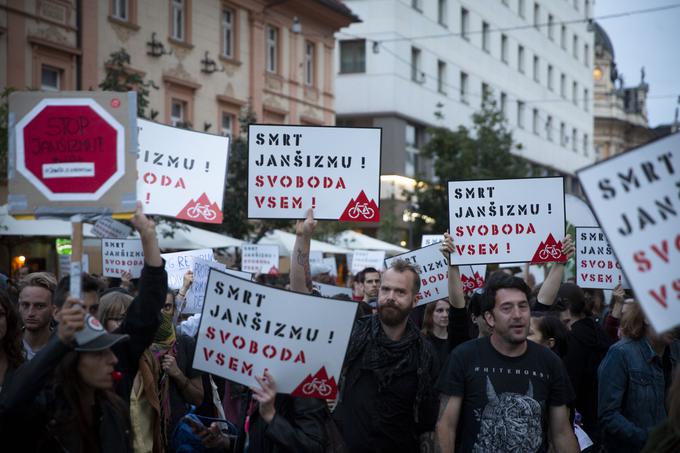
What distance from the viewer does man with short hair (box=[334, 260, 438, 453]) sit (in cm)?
551

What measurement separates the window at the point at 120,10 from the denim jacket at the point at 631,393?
847 inches

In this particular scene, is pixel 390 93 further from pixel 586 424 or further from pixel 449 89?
→ pixel 586 424

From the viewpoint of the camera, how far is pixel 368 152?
24.8 ft

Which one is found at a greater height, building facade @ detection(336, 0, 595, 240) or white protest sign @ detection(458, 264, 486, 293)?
building facade @ detection(336, 0, 595, 240)

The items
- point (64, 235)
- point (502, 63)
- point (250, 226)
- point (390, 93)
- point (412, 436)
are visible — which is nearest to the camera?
point (412, 436)

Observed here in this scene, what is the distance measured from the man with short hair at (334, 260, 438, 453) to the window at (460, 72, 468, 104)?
41903 mm

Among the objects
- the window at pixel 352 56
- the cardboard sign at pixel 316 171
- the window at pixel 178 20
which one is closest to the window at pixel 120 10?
the window at pixel 178 20

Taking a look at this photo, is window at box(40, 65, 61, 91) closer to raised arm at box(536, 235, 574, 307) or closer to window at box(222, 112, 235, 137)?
window at box(222, 112, 235, 137)

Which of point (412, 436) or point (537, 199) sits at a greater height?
point (537, 199)

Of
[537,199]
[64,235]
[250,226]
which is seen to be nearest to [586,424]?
[537,199]

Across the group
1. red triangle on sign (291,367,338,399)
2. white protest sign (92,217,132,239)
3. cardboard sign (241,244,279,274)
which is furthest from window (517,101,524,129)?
red triangle on sign (291,367,338,399)

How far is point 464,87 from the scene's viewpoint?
47.4 meters

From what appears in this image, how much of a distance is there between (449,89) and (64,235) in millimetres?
30561

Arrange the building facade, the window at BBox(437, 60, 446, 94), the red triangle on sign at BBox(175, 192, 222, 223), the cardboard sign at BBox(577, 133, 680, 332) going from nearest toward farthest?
the cardboard sign at BBox(577, 133, 680, 332) < the red triangle on sign at BBox(175, 192, 222, 223) < the building facade < the window at BBox(437, 60, 446, 94)
